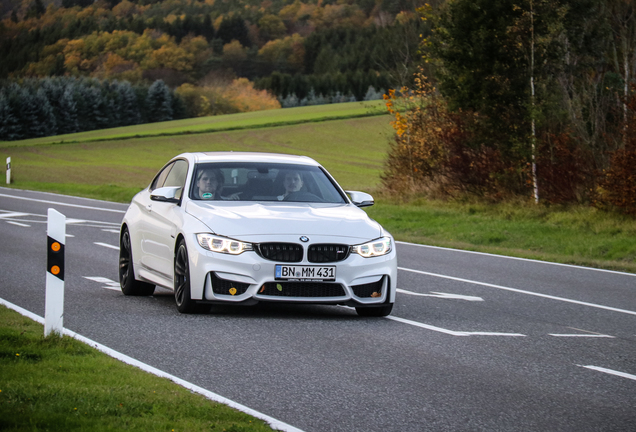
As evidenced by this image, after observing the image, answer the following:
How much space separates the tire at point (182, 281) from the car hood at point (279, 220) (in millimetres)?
375

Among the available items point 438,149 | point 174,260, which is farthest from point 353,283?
point 438,149

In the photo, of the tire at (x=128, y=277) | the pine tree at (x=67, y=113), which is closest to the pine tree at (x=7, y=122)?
the pine tree at (x=67, y=113)

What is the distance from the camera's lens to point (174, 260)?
32.2 ft

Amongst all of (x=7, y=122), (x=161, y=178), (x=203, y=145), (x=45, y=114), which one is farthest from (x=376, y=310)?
(x=45, y=114)

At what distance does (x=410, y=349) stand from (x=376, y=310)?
1712 millimetres

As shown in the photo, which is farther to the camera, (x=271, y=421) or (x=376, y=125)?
(x=376, y=125)

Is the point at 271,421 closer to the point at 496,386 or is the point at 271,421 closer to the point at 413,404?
the point at 413,404

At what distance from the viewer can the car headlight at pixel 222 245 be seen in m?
9.16

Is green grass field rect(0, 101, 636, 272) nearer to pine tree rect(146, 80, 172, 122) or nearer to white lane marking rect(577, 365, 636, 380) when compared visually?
white lane marking rect(577, 365, 636, 380)

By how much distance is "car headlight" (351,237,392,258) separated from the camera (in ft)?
30.9

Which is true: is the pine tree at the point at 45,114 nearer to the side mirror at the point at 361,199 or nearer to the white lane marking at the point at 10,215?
the white lane marking at the point at 10,215

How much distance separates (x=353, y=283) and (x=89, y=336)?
8.14 feet

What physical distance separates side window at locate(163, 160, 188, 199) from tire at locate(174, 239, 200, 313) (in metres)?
1.01

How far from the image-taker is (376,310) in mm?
9852
